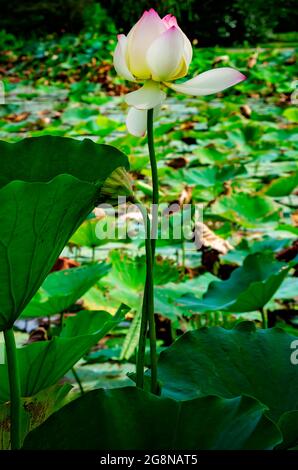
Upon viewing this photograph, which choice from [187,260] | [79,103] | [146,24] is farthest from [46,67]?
[146,24]

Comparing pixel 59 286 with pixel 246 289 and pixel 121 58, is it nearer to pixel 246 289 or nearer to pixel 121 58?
pixel 246 289

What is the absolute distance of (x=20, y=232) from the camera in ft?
1.70

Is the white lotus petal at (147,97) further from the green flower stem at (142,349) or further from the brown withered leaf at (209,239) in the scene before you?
the brown withered leaf at (209,239)

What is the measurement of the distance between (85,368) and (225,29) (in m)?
9.38

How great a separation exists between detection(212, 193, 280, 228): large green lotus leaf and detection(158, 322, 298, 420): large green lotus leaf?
3.46 ft

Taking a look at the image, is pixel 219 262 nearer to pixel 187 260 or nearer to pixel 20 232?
pixel 187 260

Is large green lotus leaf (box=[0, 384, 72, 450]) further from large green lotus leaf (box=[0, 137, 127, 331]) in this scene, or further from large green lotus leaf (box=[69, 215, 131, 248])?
large green lotus leaf (box=[69, 215, 131, 248])

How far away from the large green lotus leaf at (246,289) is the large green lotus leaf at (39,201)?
47 cm

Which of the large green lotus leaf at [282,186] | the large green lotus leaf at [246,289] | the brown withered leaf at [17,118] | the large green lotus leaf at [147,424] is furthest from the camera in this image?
the brown withered leaf at [17,118]

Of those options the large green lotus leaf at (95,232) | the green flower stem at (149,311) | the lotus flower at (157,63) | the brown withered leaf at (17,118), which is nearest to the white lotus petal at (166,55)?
the lotus flower at (157,63)

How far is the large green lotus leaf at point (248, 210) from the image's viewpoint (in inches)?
67.7

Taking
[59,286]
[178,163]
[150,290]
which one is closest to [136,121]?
[150,290]

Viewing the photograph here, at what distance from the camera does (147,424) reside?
0.49 m

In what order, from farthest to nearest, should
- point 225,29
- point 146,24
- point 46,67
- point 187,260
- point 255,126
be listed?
point 225,29 < point 46,67 < point 255,126 < point 187,260 < point 146,24
